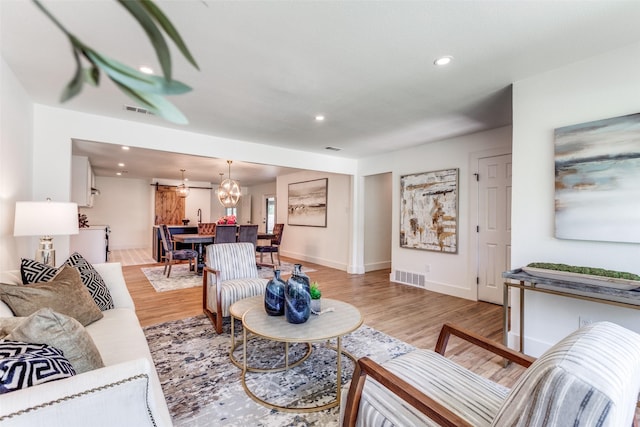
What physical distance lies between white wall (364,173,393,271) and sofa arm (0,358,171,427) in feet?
17.9

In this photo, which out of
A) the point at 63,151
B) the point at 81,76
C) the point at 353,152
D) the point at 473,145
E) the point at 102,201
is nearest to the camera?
the point at 81,76

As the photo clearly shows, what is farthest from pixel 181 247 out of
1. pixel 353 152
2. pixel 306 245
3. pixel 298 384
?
pixel 298 384

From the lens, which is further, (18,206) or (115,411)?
(18,206)

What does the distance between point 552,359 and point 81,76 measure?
1.21 m

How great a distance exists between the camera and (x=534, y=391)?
812mm

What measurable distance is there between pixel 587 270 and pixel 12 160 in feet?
14.7

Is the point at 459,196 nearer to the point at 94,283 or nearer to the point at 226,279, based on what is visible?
the point at 226,279

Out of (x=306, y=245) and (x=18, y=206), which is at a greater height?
(x=18, y=206)

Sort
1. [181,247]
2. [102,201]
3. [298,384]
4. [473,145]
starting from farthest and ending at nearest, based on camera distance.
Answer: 1. [102,201]
2. [181,247]
3. [473,145]
4. [298,384]

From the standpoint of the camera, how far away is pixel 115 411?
2.78 ft

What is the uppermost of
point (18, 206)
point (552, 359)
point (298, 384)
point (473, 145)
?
point (473, 145)

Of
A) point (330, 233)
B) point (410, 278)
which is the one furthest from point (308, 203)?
point (410, 278)

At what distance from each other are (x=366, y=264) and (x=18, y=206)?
5.25 m

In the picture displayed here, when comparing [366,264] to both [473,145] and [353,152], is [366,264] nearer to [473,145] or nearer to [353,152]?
[353,152]
